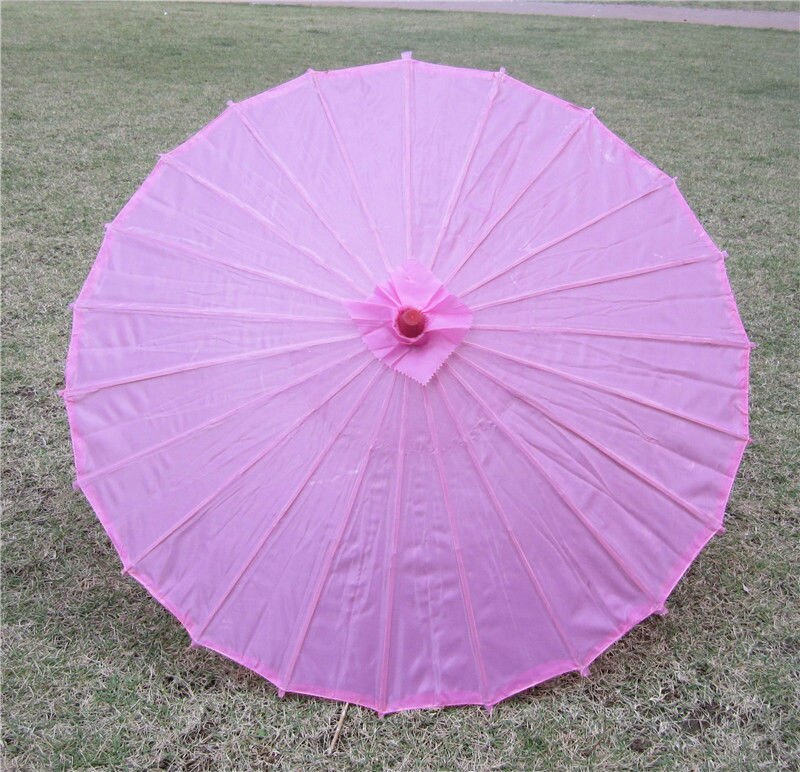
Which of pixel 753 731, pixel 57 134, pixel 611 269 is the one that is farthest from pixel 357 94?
pixel 57 134

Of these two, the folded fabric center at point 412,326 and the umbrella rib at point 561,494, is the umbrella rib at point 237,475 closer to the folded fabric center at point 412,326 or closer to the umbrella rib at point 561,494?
the folded fabric center at point 412,326

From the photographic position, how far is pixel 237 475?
2012 mm

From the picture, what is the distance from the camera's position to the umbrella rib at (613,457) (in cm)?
197

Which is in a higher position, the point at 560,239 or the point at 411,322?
the point at 560,239

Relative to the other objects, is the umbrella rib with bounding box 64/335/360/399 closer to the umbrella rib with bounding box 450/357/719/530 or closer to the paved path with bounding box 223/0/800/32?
the umbrella rib with bounding box 450/357/719/530

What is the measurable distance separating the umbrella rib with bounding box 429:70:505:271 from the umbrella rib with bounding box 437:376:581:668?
36 centimetres

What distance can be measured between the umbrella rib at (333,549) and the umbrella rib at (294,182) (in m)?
0.30

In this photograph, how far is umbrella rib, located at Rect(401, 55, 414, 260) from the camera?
200cm

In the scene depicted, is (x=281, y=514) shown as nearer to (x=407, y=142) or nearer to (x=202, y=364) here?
(x=202, y=364)

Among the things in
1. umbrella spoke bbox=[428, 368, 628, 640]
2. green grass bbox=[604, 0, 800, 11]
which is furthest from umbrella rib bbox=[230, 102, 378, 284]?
green grass bbox=[604, 0, 800, 11]

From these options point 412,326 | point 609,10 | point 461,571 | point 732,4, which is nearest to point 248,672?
point 461,571

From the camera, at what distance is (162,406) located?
2094 mm

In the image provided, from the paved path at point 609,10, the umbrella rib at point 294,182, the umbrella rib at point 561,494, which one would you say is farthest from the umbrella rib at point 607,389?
the paved path at point 609,10

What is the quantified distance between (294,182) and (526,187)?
2.00 ft
